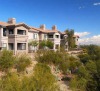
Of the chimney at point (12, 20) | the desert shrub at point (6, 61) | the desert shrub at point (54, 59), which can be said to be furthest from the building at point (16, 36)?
the desert shrub at point (6, 61)

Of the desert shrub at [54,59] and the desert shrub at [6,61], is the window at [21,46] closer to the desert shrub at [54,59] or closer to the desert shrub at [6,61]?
the desert shrub at [54,59]

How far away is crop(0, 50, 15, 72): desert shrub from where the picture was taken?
79.1ft

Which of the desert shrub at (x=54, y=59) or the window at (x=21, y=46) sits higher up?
the window at (x=21, y=46)

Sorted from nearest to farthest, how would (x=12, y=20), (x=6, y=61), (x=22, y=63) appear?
(x=6, y=61), (x=22, y=63), (x=12, y=20)

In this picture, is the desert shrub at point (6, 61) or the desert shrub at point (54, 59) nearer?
the desert shrub at point (6, 61)

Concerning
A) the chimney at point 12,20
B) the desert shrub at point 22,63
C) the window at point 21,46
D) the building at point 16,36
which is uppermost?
the chimney at point 12,20

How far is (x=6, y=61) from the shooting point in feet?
80.2

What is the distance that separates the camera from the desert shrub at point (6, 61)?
2410 cm

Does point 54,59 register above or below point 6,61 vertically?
below

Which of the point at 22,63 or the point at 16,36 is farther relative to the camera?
the point at 16,36

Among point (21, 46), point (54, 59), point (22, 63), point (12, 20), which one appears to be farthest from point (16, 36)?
point (22, 63)

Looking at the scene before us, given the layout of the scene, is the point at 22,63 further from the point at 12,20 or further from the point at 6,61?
the point at 12,20

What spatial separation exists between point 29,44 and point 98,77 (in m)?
24.5

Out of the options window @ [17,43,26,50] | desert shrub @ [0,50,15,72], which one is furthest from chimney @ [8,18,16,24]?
desert shrub @ [0,50,15,72]
